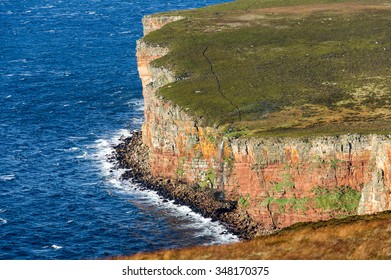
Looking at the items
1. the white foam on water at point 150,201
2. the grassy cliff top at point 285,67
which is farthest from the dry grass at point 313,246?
the grassy cliff top at point 285,67

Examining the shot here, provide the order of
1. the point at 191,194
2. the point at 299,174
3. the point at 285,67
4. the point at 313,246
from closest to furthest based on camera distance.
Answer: the point at 313,246, the point at 299,174, the point at 191,194, the point at 285,67

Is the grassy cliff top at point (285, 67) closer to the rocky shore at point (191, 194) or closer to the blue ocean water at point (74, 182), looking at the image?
the rocky shore at point (191, 194)

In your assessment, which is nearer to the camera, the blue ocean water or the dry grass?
the dry grass

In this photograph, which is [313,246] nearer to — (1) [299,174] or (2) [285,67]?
(1) [299,174]

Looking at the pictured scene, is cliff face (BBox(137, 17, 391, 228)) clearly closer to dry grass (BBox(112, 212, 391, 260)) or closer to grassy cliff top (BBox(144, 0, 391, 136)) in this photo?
grassy cliff top (BBox(144, 0, 391, 136))

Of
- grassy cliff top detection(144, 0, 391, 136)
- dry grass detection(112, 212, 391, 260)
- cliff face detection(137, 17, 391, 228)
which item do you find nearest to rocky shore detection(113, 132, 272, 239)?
cliff face detection(137, 17, 391, 228)

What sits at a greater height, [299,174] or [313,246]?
[313,246]

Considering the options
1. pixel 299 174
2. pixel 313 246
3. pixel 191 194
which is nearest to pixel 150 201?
pixel 191 194
